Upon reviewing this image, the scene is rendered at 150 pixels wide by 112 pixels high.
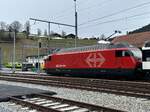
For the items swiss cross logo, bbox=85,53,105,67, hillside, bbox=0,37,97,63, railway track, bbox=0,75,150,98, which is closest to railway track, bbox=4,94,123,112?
railway track, bbox=0,75,150,98

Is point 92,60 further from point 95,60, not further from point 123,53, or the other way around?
point 123,53

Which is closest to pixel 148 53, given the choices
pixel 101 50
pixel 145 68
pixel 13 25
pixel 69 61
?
pixel 145 68

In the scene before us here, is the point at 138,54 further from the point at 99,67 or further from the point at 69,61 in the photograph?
the point at 69,61

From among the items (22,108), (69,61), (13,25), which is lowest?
(22,108)

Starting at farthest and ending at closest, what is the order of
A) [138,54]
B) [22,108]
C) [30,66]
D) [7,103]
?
[30,66] < [138,54] < [7,103] < [22,108]

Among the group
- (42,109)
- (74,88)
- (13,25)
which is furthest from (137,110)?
(13,25)

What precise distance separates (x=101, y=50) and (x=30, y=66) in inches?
1574

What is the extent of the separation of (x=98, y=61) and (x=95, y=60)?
57 centimetres

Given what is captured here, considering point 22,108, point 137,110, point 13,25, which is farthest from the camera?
point 13,25

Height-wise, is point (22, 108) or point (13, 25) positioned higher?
point (13, 25)

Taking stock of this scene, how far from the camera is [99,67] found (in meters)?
33.4

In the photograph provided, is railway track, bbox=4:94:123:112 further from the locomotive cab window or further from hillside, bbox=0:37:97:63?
hillside, bbox=0:37:97:63

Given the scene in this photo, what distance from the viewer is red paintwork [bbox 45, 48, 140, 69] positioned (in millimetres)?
30281

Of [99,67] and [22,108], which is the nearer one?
[22,108]
